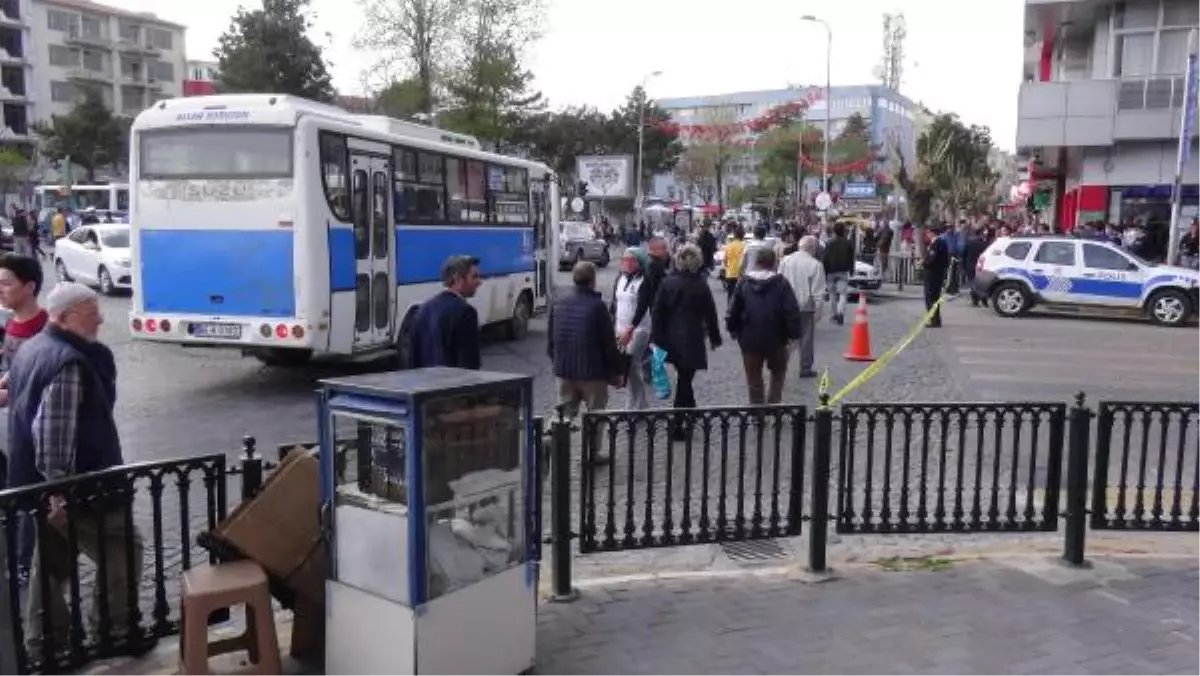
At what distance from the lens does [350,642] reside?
4.03m

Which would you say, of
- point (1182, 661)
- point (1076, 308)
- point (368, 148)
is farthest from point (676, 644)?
point (1076, 308)

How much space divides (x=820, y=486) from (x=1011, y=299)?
1629cm

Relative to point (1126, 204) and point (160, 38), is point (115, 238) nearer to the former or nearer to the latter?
point (1126, 204)

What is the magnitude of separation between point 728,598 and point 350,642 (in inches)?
82.1

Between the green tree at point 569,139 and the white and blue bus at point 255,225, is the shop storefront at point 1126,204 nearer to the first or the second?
the white and blue bus at point 255,225

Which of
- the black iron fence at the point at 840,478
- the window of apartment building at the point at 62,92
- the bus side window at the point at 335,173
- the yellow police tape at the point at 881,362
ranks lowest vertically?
A: the yellow police tape at the point at 881,362

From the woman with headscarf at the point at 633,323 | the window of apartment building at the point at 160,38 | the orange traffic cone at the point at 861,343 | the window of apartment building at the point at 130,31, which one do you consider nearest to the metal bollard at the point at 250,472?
the woman with headscarf at the point at 633,323

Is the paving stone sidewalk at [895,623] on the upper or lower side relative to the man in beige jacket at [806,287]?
lower

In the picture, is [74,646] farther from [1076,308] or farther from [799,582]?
[1076,308]

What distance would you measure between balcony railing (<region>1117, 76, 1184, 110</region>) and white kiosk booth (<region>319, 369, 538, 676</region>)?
26.9 metres

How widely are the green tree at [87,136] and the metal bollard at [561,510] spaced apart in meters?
61.9

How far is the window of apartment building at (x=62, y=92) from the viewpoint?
250 ft

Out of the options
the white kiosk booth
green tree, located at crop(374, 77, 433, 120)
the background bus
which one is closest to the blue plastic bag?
the white kiosk booth

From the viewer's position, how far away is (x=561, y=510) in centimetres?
505
